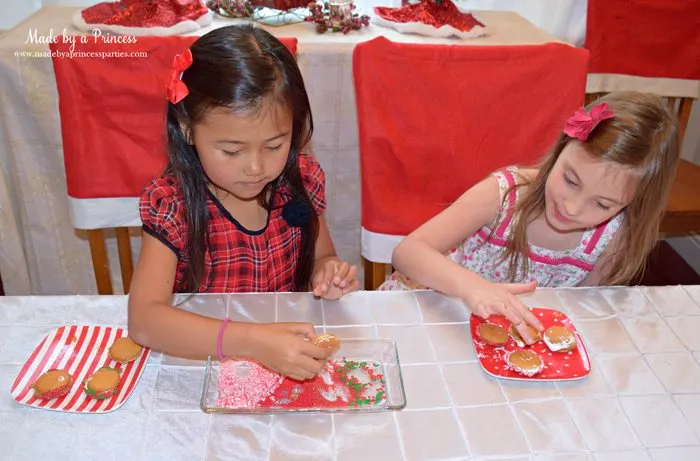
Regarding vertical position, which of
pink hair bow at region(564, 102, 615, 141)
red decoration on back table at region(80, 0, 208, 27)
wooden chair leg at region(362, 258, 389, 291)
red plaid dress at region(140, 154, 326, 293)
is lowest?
wooden chair leg at region(362, 258, 389, 291)

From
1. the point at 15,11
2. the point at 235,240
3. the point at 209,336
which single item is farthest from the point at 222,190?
the point at 15,11

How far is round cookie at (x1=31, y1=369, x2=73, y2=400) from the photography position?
77 centimetres

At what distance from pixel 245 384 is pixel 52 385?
0.24 meters

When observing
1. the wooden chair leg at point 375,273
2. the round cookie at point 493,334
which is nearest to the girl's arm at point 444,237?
the round cookie at point 493,334

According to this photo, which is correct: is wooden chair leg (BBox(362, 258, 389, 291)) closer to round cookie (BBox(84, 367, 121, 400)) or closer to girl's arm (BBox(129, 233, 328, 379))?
girl's arm (BBox(129, 233, 328, 379))

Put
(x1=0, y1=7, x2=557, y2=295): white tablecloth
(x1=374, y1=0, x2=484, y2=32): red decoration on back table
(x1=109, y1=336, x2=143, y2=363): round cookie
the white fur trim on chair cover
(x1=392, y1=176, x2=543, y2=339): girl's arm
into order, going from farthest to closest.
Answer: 1. (x1=374, y1=0, x2=484, y2=32): red decoration on back table
2. (x1=0, y1=7, x2=557, y2=295): white tablecloth
3. the white fur trim on chair cover
4. (x1=392, y1=176, x2=543, y2=339): girl's arm
5. (x1=109, y1=336, x2=143, y2=363): round cookie

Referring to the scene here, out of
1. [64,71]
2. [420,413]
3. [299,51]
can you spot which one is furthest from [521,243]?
[64,71]

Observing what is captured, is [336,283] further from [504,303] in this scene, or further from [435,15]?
[435,15]

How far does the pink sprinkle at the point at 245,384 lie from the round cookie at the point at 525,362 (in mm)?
327

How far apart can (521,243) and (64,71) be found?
1009 mm

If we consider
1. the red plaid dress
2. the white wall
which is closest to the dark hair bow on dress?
the red plaid dress

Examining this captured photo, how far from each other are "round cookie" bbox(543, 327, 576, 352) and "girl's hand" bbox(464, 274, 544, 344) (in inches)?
0.7

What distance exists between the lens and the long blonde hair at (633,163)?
1062mm

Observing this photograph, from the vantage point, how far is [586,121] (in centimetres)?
108
